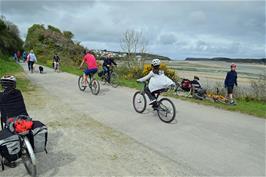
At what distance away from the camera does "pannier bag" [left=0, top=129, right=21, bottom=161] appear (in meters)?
4.47

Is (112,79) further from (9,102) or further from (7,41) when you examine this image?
(7,41)

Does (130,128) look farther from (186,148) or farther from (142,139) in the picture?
(186,148)

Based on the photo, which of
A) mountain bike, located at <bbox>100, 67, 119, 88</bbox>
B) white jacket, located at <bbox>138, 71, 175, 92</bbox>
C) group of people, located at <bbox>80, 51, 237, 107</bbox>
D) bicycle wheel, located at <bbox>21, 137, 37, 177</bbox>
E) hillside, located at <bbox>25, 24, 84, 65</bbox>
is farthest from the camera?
hillside, located at <bbox>25, 24, 84, 65</bbox>

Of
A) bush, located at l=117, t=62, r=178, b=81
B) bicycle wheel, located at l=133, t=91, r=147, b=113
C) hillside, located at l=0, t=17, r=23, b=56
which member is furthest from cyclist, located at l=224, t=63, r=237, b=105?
hillside, located at l=0, t=17, r=23, b=56

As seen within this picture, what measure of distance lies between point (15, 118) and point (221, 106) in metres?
8.00

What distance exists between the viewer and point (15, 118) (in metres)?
4.76

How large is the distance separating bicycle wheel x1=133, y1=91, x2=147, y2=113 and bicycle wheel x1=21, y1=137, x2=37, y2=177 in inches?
199

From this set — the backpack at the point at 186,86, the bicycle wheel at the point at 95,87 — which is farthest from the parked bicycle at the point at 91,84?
the backpack at the point at 186,86

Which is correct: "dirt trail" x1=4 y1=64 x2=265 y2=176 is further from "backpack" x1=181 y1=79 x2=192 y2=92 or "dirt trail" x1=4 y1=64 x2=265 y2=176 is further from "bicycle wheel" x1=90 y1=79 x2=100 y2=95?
"backpack" x1=181 y1=79 x2=192 y2=92

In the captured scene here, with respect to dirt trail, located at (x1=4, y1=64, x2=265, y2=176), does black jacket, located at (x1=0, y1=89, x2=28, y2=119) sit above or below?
above

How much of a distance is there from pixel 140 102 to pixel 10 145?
18.0 ft

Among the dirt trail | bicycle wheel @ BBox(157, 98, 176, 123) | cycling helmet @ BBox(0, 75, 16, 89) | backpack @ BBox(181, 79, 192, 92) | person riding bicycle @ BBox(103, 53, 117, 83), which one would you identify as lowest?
the dirt trail

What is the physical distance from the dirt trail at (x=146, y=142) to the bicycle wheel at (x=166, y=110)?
0.23 m

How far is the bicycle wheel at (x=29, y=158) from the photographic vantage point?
4.43m
